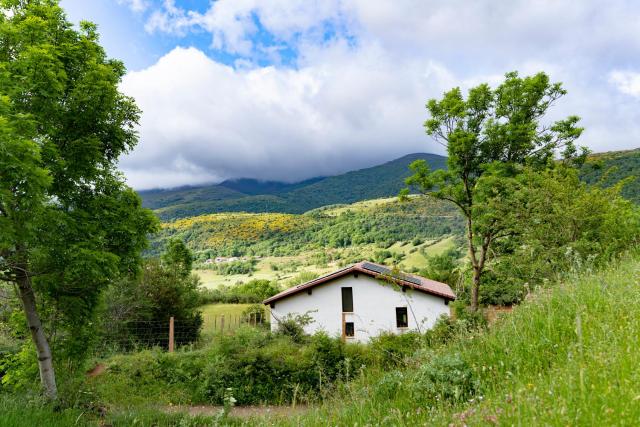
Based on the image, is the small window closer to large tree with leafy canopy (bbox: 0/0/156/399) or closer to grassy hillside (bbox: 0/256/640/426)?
grassy hillside (bbox: 0/256/640/426)

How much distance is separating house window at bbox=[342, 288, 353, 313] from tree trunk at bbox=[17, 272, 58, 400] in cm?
2117

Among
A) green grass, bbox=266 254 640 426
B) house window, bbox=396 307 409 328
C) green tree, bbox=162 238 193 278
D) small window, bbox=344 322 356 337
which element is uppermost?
green tree, bbox=162 238 193 278

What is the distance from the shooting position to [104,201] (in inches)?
339

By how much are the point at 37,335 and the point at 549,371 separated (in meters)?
9.25

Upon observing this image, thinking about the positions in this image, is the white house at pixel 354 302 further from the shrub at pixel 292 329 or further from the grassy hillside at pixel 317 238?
the grassy hillside at pixel 317 238

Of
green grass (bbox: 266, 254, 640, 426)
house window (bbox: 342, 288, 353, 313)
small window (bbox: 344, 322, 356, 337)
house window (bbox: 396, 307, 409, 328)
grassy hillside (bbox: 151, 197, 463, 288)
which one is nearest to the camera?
green grass (bbox: 266, 254, 640, 426)

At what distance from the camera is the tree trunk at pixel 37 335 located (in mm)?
7984

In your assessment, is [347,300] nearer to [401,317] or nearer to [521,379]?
[401,317]

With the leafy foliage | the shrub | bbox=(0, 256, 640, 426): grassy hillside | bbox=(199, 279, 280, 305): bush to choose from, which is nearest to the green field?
bbox=(199, 279, 280, 305): bush

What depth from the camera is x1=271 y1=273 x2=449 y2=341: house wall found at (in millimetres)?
26689

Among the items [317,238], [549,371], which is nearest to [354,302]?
[549,371]

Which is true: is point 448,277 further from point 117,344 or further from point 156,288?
point 117,344

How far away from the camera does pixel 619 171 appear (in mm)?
53250

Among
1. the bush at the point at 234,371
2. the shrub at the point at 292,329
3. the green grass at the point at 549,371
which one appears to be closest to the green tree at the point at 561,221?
the bush at the point at 234,371
